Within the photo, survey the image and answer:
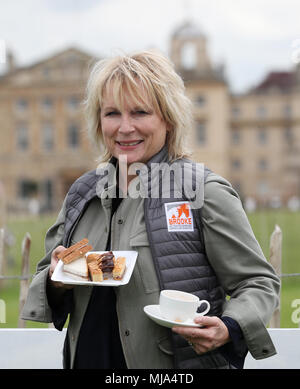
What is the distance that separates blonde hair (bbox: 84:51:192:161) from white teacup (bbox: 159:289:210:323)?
1.44ft

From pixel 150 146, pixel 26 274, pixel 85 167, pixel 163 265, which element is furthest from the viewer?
pixel 85 167

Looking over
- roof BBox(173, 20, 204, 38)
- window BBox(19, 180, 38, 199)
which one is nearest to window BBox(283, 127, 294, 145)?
roof BBox(173, 20, 204, 38)

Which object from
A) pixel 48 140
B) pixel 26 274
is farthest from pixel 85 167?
pixel 26 274

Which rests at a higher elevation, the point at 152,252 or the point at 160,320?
the point at 152,252

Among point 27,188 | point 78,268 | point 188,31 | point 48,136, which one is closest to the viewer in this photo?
point 78,268

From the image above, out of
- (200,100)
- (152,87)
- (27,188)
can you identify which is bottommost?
(27,188)

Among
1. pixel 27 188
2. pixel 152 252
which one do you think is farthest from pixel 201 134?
pixel 152 252

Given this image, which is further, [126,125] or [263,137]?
[263,137]

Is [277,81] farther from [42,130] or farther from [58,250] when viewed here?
[58,250]

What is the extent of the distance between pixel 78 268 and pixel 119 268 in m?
0.13

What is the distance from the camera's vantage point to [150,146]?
1581 millimetres

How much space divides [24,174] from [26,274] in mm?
35991

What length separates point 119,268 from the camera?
1425mm
